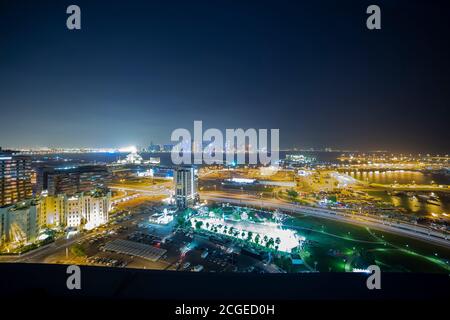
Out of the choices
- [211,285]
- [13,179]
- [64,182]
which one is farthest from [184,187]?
[211,285]

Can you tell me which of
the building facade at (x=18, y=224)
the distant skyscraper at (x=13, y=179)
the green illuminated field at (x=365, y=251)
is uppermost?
the distant skyscraper at (x=13, y=179)

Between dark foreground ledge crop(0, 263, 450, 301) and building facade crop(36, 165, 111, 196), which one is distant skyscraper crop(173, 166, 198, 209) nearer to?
building facade crop(36, 165, 111, 196)

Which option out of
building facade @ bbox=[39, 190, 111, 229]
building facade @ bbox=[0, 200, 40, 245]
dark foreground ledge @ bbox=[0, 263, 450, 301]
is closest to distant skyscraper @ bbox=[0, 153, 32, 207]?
building facade @ bbox=[39, 190, 111, 229]

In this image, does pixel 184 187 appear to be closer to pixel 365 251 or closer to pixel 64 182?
pixel 64 182

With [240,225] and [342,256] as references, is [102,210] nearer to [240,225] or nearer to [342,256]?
[240,225]

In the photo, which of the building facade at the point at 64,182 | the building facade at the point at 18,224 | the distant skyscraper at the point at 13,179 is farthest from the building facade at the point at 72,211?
the building facade at the point at 64,182

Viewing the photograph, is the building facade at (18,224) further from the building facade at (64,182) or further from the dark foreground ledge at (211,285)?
the dark foreground ledge at (211,285)
